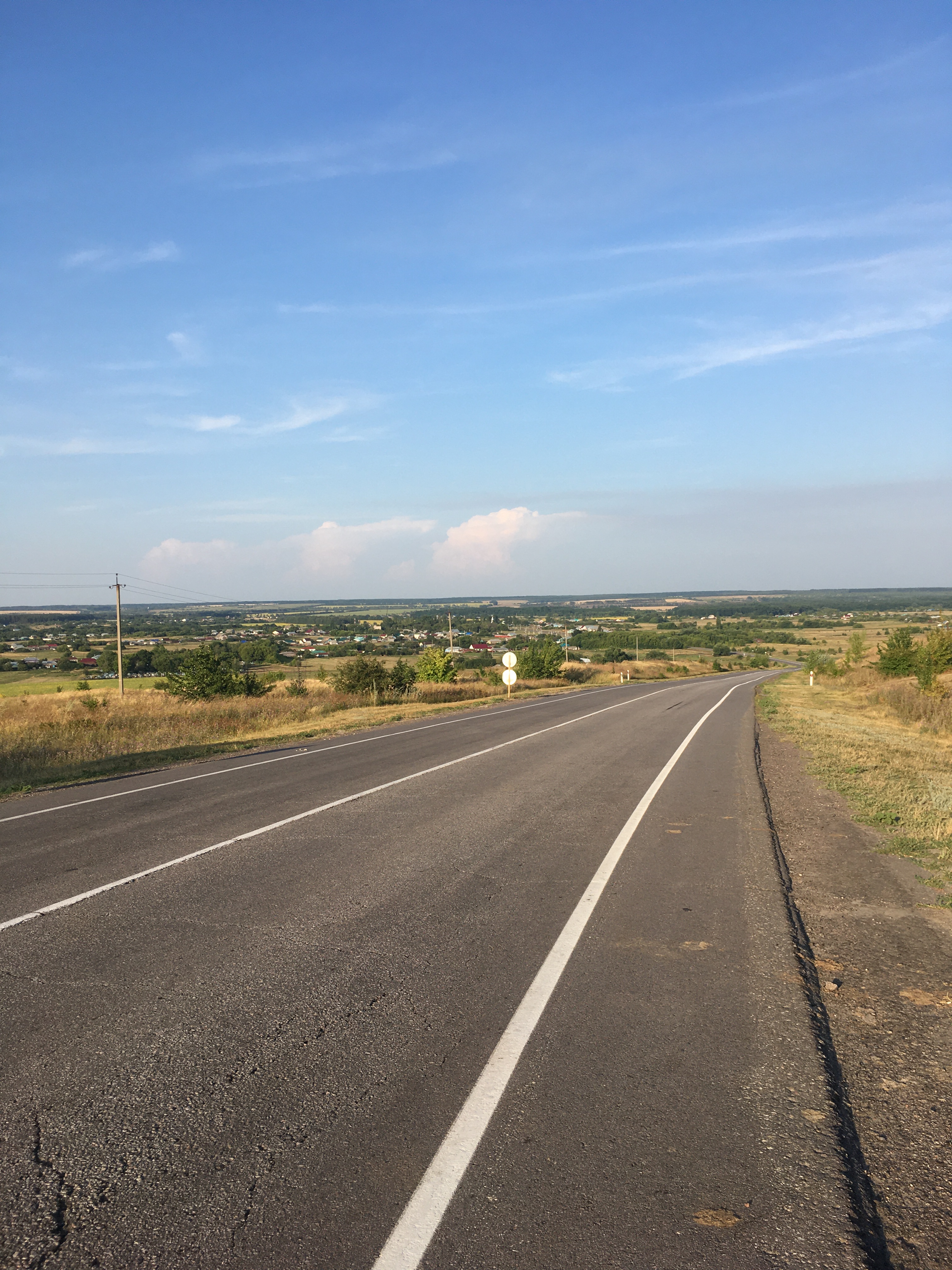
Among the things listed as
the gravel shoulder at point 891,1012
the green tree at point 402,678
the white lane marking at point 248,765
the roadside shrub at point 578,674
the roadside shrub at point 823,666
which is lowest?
the roadside shrub at point 578,674

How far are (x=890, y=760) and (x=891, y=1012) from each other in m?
12.4

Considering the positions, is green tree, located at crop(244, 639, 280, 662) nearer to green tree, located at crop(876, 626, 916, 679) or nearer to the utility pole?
the utility pole

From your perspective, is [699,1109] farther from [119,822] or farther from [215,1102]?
[119,822]

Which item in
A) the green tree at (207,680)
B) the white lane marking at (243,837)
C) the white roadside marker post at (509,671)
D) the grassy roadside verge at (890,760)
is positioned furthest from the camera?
the green tree at (207,680)

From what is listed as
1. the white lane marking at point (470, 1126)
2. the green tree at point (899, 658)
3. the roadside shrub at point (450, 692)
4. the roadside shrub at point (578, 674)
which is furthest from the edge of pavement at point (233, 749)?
the roadside shrub at point (578, 674)

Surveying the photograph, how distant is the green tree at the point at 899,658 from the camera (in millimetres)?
45188

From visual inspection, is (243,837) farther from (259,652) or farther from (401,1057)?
(259,652)

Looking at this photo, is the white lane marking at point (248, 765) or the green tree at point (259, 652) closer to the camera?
the white lane marking at point (248, 765)

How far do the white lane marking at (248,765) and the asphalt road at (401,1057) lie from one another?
84.5 inches

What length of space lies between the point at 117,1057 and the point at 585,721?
19.4 meters

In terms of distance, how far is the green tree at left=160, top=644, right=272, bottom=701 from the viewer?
43.2 meters

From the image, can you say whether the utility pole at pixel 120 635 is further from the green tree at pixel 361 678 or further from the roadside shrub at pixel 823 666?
the roadside shrub at pixel 823 666

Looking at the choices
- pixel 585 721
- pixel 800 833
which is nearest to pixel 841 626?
pixel 585 721

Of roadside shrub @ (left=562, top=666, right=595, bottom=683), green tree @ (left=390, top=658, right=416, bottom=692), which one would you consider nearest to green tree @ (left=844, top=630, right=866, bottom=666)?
roadside shrub @ (left=562, top=666, right=595, bottom=683)
